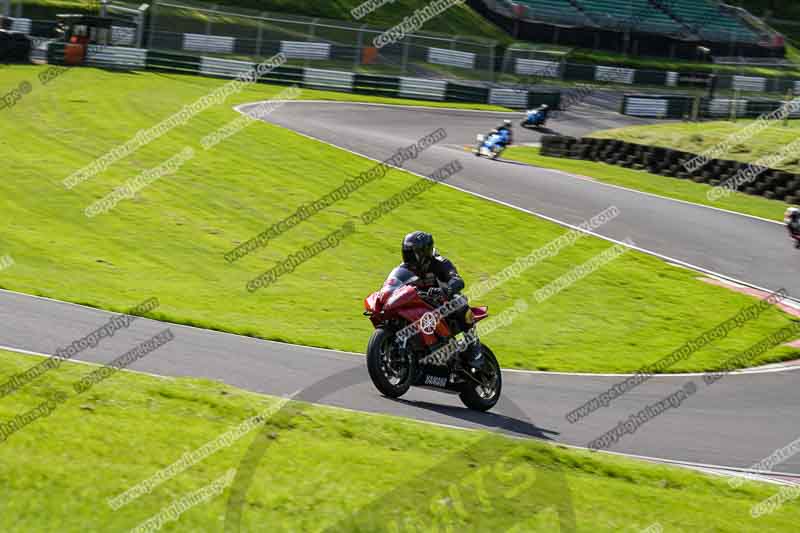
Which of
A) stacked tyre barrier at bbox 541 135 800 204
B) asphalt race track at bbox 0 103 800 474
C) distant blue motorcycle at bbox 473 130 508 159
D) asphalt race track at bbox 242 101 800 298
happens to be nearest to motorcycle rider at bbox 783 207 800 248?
asphalt race track at bbox 242 101 800 298

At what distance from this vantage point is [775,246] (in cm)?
2405

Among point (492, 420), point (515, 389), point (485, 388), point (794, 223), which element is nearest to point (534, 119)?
point (794, 223)

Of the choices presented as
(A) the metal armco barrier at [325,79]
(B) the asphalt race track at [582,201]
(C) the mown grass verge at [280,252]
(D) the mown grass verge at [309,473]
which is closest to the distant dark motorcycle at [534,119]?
(B) the asphalt race track at [582,201]

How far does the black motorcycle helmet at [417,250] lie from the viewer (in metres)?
11.5

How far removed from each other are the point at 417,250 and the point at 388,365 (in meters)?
1.32

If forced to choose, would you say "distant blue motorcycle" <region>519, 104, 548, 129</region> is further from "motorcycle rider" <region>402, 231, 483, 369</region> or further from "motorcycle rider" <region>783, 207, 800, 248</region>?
"motorcycle rider" <region>402, 231, 483, 369</region>

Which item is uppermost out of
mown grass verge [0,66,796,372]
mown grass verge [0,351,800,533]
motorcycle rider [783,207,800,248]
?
mown grass verge [0,351,800,533]

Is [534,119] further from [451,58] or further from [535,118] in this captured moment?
[451,58]

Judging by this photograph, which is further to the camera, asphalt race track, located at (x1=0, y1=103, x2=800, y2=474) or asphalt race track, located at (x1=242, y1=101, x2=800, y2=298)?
asphalt race track, located at (x1=242, y1=101, x2=800, y2=298)

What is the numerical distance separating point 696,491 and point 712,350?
8.54 metres

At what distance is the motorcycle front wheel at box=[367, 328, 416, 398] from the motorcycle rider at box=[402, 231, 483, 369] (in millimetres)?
699

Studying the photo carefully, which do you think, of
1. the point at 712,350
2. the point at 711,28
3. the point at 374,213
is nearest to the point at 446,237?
the point at 374,213

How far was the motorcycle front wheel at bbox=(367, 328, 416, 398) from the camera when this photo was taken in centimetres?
1137

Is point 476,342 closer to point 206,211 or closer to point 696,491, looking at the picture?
point 696,491
